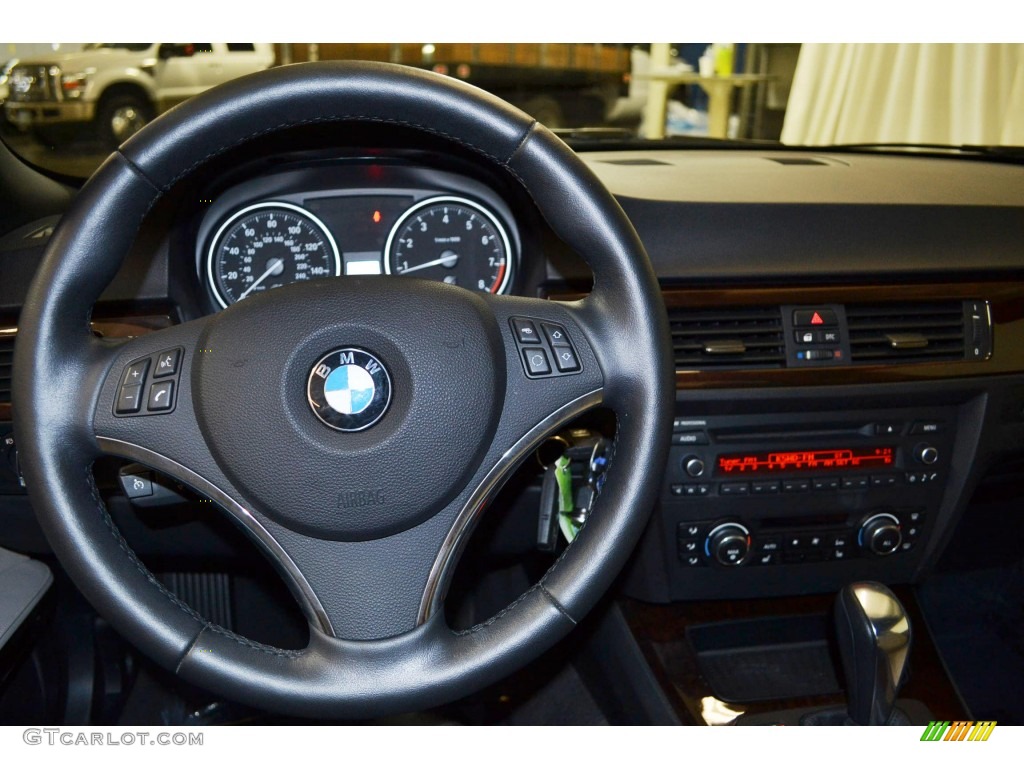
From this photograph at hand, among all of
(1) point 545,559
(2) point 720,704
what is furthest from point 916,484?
(1) point 545,559

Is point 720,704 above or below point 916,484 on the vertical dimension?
below

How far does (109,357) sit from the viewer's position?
100 centimetres

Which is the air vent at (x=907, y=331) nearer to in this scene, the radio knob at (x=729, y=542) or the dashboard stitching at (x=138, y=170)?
the radio knob at (x=729, y=542)

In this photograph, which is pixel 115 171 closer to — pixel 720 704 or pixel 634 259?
pixel 634 259

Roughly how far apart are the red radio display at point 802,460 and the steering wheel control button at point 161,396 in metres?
0.87

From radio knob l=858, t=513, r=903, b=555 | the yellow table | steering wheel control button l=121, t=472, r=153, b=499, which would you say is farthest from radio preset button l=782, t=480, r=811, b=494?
steering wheel control button l=121, t=472, r=153, b=499

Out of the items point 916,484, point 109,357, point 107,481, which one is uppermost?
point 109,357

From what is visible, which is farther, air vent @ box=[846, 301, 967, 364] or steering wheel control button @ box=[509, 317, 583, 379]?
air vent @ box=[846, 301, 967, 364]

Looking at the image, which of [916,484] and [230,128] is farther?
[916,484]

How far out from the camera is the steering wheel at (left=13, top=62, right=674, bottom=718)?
942mm

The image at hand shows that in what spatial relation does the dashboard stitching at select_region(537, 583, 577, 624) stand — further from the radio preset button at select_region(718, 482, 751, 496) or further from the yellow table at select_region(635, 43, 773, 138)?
the yellow table at select_region(635, 43, 773, 138)

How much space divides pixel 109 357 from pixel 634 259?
1.87ft

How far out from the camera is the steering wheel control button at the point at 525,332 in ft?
3.40
